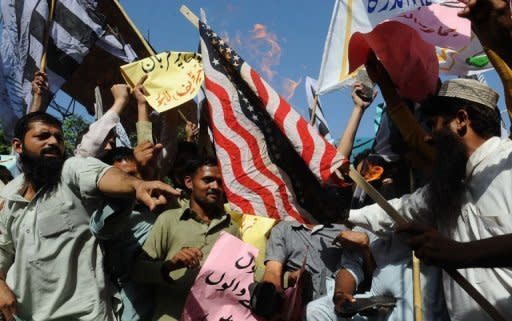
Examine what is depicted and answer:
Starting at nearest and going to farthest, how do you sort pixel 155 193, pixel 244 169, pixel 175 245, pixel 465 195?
pixel 155 193 < pixel 465 195 < pixel 244 169 < pixel 175 245

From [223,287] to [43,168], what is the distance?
1202 mm

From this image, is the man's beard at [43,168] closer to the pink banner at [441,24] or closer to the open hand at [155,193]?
the open hand at [155,193]

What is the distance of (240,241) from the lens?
12.7 ft

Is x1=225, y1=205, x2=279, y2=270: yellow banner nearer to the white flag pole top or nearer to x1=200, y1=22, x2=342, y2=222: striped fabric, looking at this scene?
x1=200, y1=22, x2=342, y2=222: striped fabric

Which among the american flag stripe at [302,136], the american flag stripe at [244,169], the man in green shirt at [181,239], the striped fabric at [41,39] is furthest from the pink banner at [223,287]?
the striped fabric at [41,39]

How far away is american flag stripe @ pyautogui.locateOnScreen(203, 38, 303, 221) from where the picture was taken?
3502mm

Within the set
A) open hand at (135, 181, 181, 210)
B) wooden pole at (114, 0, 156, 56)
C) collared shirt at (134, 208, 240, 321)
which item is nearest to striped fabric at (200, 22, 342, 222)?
collared shirt at (134, 208, 240, 321)

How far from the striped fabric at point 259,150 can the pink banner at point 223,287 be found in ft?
1.48

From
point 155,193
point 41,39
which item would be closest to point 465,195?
point 155,193

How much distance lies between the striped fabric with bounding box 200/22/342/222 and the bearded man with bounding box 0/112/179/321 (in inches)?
29.9

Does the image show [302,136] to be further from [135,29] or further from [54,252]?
[135,29]

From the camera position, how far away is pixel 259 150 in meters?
3.59

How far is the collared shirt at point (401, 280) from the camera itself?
3268mm

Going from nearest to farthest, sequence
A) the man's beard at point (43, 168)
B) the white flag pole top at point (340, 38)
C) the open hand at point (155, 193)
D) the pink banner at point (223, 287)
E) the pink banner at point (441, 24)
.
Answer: the open hand at point (155, 193), the man's beard at point (43, 168), the pink banner at point (223, 287), the pink banner at point (441, 24), the white flag pole top at point (340, 38)
